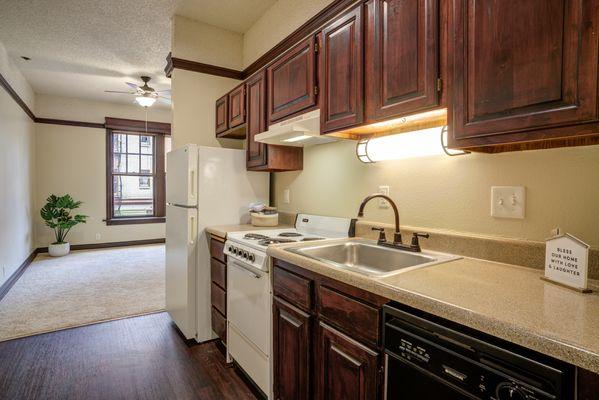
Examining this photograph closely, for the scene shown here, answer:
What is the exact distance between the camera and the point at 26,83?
5.14 metres

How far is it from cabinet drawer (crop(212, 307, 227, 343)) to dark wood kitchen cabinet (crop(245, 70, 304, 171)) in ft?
3.94

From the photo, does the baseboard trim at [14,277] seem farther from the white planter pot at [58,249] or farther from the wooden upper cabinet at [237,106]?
the wooden upper cabinet at [237,106]

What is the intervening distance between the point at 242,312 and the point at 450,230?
1.33m

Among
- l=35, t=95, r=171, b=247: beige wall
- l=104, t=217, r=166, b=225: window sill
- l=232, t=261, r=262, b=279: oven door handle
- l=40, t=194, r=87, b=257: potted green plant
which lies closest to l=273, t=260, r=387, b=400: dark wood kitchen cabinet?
l=232, t=261, r=262, b=279: oven door handle

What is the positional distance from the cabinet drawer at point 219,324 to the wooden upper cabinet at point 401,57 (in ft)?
5.93

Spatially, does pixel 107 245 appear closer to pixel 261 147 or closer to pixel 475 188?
pixel 261 147

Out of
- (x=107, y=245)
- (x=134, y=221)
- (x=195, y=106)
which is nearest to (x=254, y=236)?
(x=195, y=106)

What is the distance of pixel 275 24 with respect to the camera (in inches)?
118

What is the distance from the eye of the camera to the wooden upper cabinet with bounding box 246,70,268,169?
2.54 meters

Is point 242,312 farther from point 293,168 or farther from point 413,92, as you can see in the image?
point 413,92

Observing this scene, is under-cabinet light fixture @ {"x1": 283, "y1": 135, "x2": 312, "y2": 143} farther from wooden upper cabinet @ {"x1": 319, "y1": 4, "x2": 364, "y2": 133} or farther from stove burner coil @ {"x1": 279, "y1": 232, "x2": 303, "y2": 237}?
stove burner coil @ {"x1": 279, "y1": 232, "x2": 303, "y2": 237}

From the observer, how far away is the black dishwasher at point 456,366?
73cm

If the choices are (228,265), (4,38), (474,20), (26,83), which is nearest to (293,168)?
(228,265)

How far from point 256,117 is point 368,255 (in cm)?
146
